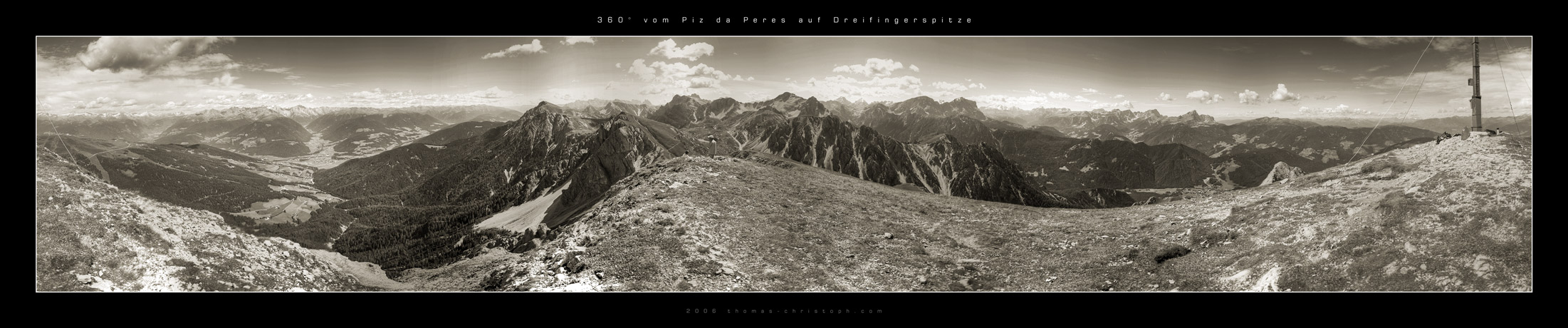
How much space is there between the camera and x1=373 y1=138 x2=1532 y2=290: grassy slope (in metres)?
17.6

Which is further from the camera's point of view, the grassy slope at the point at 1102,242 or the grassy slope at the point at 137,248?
the grassy slope at the point at 137,248

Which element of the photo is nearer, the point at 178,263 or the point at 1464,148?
the point at 178,263

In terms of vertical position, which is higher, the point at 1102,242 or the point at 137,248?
the point at 137,248

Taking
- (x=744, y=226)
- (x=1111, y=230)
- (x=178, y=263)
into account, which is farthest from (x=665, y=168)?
(x=1111, y=230)

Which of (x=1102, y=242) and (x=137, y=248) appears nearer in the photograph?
(x=137, y=248)

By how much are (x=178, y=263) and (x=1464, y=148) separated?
48.4 meters

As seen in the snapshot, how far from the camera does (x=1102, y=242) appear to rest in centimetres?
2261

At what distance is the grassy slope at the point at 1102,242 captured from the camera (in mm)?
17562

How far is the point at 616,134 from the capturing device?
150 meters

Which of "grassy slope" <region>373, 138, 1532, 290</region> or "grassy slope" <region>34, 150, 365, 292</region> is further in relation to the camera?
"grassy slope" <region>34, 150, 365, 292</region>
